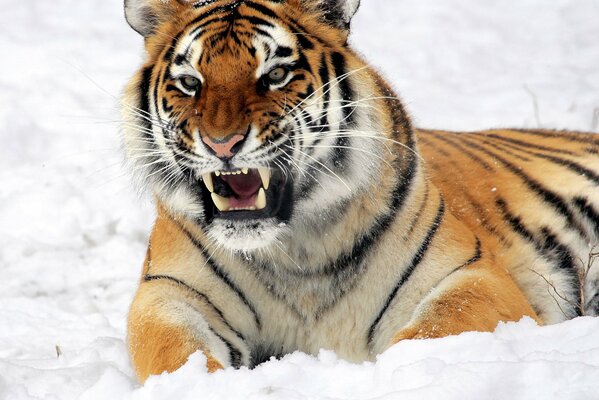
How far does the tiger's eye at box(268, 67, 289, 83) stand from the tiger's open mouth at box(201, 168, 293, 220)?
0.22 metres

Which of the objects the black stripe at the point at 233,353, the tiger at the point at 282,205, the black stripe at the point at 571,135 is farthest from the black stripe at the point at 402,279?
the black stripe at the point at 571,135

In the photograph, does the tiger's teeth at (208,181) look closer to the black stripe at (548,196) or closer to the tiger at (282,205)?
the tiger at (282,205)

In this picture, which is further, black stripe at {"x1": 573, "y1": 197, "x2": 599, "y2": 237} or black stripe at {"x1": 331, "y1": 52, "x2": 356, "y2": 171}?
black stripe at {"x1": 573, "y1": 197, "x2": 599, "y2": 237}

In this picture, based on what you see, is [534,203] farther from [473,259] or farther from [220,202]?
[220,202]

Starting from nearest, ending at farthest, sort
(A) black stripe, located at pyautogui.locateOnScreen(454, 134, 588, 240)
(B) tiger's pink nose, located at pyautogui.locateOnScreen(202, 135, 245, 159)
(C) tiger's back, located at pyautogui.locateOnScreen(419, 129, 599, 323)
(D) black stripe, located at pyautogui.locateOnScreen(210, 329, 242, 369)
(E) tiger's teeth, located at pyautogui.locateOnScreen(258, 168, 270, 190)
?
(B) tiger's pink nose, located at pyautogui.locateOnScreen(202, 135, 245, 159) < (E) tiger's teeth, located at pyautogui.locateOnScreen(258, 168, 270, 190) < (D) black stripe, located at pyautogui.locateOnScreen(210, 329, 242, 369) < (C) tiger's back, located at pyautogui.locateOnScreen(419, 129, 599, 323) < (A) black stripe, located at pyautogui.locateOnScreen(454, 134, 588, 240)

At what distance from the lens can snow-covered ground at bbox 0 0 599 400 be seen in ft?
5.51

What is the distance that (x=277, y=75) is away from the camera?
217 cm

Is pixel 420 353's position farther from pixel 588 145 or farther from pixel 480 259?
pixel 588 145

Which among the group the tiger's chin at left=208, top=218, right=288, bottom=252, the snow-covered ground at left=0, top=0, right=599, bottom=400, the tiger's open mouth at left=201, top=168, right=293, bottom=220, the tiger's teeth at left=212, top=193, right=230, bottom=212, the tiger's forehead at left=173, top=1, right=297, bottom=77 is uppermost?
the tiger's forehead at left=173, top=1, right=297, bottom=77

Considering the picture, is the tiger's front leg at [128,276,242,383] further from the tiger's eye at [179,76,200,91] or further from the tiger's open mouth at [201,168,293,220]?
the tiger's eye at [179,76,200,91]

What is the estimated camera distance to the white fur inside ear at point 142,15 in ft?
7.97

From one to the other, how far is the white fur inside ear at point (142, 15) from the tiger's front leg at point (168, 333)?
0.67 meters

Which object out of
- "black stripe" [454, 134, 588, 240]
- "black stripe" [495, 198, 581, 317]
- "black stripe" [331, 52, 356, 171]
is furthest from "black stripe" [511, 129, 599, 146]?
"black stripe" [331, 52, 356, 171]

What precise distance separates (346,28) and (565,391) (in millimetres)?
1225
